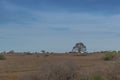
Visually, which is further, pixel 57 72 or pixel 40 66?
pixel 40 66

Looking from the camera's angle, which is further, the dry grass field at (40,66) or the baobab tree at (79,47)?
the baobab tree at (79,47)

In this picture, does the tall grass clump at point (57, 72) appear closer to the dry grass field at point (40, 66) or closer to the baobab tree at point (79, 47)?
the dry grass field at point (40, 66)

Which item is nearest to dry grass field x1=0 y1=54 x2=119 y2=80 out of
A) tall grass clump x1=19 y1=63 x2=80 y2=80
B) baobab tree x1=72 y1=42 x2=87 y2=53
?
tall grass clump x1=19 y1=63 x2=80 y2=80

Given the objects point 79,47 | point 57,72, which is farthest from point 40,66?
point 79,47

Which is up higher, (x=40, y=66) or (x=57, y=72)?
(x=40, y=66)

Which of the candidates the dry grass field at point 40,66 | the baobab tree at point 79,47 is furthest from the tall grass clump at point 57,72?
the baobab tree at point 79,47

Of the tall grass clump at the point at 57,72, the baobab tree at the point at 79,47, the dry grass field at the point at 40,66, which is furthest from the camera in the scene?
the baobab tree at the point at 79,47

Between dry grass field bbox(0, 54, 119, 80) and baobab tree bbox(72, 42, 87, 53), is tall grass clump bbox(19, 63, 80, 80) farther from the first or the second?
baobab tree bbox(72, 42, 87, 53)

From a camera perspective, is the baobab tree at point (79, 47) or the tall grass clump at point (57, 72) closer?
the tall grass clump at point (57, 72)

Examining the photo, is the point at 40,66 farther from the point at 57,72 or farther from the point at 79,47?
the point at 79,47

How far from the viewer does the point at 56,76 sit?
33.0m

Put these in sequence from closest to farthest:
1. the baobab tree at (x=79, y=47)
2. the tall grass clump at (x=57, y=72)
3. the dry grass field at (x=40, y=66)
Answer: the tall grass clump at (x=57, y=72) < the dry grass field at (x=40, y=66) < the baobab tree at (x=79, y=47)

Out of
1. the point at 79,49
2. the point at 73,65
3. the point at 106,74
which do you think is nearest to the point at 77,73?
the point at 73,65

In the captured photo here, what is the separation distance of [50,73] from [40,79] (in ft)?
3.22
